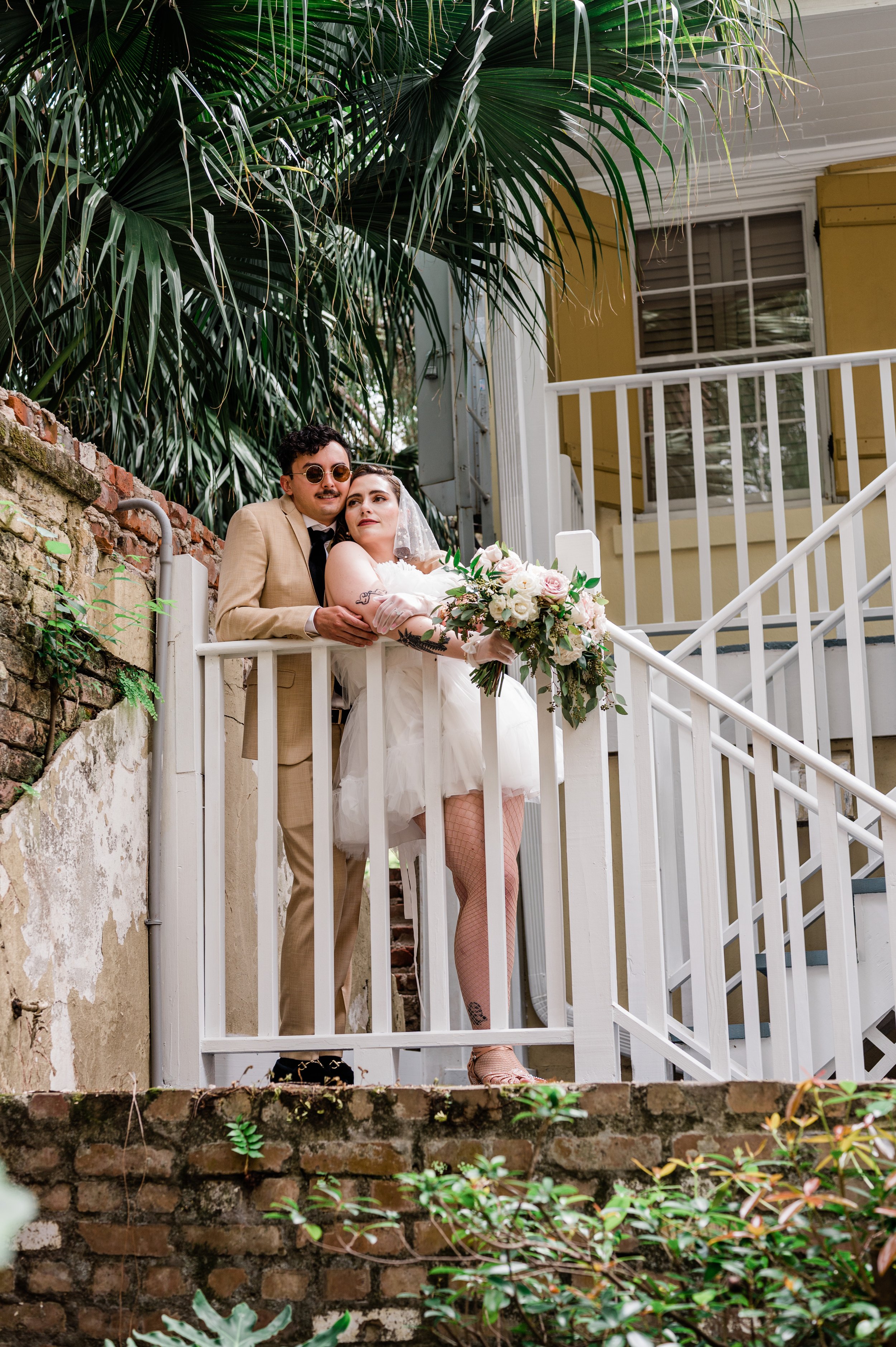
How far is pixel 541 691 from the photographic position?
2.67m

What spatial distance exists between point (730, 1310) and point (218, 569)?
8.94ft

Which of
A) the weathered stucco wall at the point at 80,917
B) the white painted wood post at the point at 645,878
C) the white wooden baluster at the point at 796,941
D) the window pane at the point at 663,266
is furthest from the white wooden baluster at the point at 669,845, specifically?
the window pane at the point at 663,266

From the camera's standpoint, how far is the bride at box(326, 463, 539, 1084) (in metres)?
2.77

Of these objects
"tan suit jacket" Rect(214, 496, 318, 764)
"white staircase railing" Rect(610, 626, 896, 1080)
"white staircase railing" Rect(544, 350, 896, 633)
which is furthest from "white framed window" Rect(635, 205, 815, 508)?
"tan suit jacket" Rect(214, 496, 318, 764)

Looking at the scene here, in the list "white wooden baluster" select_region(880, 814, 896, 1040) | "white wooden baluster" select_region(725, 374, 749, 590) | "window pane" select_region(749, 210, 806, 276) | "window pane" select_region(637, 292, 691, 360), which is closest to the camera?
"white wooden baluster" select_region(880, 814, 896, 1040)

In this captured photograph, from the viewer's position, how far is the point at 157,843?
300 cm

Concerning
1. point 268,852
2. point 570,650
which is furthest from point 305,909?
point 570,650

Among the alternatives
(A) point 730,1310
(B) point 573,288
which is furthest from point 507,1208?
(B) point 573,288

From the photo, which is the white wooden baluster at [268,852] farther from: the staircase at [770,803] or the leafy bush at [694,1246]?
the staircase at [770,803]

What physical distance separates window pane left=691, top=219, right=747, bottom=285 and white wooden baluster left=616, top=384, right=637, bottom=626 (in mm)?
1946

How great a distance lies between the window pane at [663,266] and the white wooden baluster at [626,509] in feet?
6.20

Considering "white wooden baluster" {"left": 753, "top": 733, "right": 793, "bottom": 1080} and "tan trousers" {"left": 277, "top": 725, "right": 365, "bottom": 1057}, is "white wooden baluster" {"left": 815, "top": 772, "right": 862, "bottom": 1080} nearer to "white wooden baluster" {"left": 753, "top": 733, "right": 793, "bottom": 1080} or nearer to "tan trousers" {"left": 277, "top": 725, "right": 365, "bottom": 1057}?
"white wooden baluster" {"left": 753, "top": 733, "right": 793, "bottom": 1080}

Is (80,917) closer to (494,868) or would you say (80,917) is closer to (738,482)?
(494,868)

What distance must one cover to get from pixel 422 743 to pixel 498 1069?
0.74m
